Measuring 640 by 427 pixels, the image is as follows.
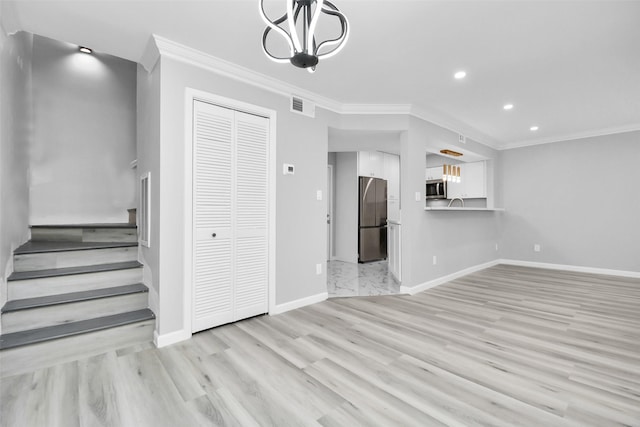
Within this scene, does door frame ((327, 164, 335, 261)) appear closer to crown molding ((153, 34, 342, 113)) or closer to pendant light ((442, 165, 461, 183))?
pendant light ((442, 165, 461, 183))

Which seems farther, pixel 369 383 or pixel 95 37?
pixel 95 37

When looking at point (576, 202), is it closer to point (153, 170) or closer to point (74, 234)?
point (153, 170)

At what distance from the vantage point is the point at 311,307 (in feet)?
11.0

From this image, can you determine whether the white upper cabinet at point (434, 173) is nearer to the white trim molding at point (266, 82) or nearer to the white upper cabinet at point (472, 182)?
the white upper cabinet at point (472, 182)

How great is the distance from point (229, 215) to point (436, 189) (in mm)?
5254

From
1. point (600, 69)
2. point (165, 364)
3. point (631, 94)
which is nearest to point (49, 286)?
point (165, 364)

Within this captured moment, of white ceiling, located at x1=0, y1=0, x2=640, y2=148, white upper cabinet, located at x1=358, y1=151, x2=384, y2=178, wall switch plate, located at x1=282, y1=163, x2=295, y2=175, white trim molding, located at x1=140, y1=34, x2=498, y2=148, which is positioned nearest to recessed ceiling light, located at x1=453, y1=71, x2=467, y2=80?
white ceiling, located at x1=0, y1=0, x2=640, y2=148

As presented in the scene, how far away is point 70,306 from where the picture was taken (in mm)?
2352

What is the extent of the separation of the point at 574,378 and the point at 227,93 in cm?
352

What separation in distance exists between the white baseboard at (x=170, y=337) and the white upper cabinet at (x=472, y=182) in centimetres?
598

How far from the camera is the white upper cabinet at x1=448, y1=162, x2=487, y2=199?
6.16m

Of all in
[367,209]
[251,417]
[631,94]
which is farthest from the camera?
[367,209]

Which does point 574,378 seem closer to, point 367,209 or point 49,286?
point 49,286

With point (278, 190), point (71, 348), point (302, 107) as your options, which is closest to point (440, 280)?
point (278, 190)
